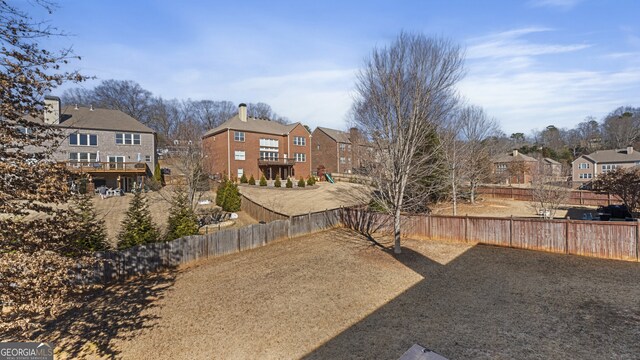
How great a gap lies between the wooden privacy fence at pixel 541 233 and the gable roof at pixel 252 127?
31.4 m

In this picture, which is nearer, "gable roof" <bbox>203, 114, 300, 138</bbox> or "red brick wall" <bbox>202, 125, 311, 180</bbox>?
"red brick wall" <bbox>202, 125, 311, 180</bbox>

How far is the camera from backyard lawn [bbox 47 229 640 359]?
652 centimetres

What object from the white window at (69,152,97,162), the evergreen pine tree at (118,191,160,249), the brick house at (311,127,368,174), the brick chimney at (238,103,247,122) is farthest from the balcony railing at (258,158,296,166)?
the evergreen pine tree at (118,191,160,249)

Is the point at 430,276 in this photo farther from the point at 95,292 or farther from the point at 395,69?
the point at 95,292

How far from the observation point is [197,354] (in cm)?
654

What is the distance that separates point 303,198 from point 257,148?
16.5 meters

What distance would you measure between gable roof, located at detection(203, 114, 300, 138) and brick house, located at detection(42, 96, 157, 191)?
881 centimetres

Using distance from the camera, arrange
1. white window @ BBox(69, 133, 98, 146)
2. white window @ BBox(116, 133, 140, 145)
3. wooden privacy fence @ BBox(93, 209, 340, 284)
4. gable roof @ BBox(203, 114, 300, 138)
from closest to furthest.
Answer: wooden privacy fence @ BBox(93, 209, 340, 284) → white window @ BBox(69, 133, 98, 146) → white window @ BBox(116, 133, 140, 145) → gable roof @ BBox(203, 114, 300, 138)

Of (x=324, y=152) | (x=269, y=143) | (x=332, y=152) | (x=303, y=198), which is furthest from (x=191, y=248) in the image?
(x=324, y=152)

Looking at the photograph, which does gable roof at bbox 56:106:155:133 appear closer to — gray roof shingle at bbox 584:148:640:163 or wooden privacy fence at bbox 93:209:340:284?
wooden privacy fence at bbox 93:209:340:284

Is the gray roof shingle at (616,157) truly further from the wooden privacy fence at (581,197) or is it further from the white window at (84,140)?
the white window at (84,140)

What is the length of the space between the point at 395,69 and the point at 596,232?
10.2 m

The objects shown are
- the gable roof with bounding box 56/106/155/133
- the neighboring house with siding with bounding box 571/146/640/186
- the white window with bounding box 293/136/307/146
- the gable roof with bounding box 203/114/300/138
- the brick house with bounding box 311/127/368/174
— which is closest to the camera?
the gable roof with bounding box 56/106/155/133

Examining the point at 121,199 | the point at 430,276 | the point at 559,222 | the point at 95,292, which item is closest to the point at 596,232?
the point at 559,222
